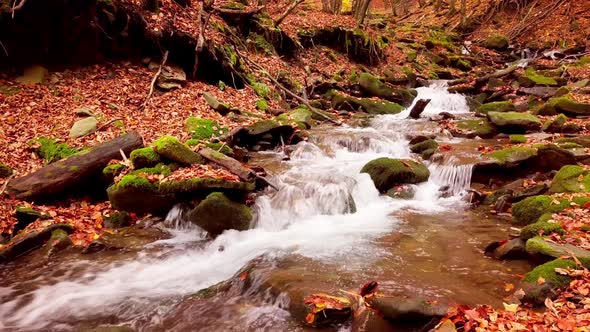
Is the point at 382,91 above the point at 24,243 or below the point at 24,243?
above

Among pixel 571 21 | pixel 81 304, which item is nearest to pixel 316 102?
pixel 81 304

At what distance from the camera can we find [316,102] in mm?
16281

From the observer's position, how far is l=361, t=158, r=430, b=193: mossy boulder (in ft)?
30.7

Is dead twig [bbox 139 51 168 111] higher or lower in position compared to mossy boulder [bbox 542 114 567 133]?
higher

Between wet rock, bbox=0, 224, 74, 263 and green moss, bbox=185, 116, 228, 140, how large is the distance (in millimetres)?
3876

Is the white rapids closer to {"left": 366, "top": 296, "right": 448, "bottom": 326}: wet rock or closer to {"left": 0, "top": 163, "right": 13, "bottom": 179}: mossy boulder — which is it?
{"left": 366, "top": 296, "right": 448, "bottom": 326}: wet rock

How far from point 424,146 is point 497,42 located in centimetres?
2007

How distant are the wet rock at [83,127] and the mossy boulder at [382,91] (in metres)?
12.1

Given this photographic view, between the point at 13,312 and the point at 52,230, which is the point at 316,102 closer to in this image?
the point at 52,230

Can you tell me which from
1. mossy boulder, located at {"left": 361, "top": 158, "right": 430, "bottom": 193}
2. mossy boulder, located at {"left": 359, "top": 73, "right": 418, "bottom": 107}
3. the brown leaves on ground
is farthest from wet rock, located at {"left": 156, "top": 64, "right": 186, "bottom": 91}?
the brown leaves on ground

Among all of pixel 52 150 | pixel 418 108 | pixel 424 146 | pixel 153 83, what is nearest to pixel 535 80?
pixel 418 108

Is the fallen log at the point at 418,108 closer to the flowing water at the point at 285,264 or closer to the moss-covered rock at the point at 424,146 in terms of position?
the moss-covered rock at the point at 424,146

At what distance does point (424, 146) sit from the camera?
1156 cm

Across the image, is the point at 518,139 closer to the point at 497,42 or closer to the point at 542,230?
the point at 542,230
